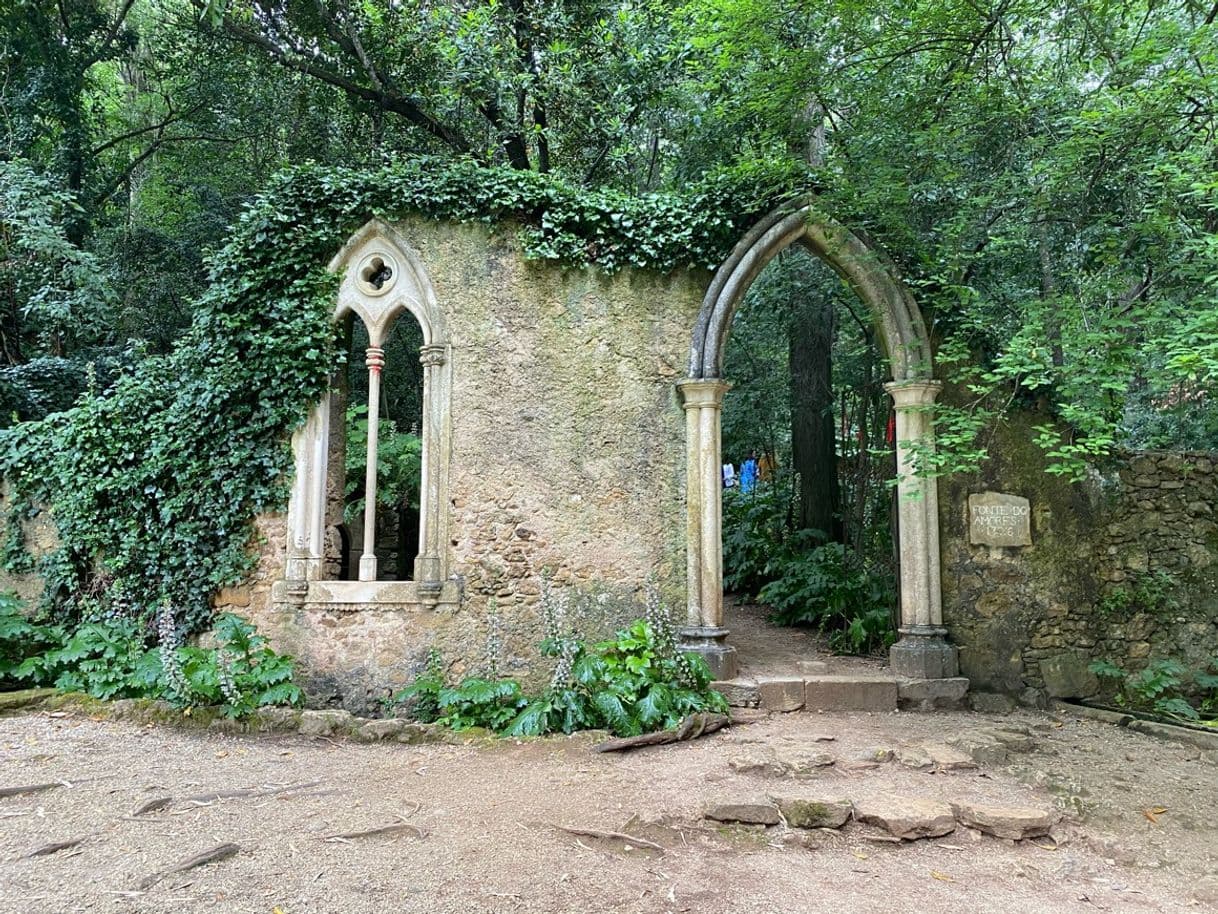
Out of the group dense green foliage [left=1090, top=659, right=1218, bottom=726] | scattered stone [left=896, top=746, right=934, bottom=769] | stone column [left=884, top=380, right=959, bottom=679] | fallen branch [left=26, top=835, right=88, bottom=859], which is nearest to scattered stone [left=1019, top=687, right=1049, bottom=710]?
dense green foliage [left=1090, top=659, right=1218, bottom=726]

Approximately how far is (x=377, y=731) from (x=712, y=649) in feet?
8.04

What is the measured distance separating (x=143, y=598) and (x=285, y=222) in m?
3.16

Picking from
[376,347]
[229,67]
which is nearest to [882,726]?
[376,347]

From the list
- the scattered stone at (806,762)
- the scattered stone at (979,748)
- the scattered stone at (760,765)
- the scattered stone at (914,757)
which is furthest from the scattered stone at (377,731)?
the scattered stone at (979,748)

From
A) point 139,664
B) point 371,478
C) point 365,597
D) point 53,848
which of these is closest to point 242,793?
point 53,848

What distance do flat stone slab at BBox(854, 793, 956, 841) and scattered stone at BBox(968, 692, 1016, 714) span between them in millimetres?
2496

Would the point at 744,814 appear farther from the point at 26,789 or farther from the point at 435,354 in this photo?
the point at 435,354

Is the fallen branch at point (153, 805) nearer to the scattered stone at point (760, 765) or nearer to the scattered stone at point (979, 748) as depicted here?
the scattered stone at point (760, 765)

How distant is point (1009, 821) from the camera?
11.1 feet

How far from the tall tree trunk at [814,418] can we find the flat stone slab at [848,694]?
10.8 ft

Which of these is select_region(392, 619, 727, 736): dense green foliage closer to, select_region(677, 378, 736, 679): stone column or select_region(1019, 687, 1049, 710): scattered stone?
select_region(677, 378, 736, 679): stone column

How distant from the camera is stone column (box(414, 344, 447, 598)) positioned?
566 cm

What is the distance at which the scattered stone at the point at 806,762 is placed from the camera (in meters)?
4.05

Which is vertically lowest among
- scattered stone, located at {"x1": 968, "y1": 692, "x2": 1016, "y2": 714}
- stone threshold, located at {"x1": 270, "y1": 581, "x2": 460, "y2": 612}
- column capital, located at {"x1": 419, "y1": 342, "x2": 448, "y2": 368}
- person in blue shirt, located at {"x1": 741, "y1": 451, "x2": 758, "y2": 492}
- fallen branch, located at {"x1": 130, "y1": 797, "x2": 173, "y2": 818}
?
scattered stone, located at {"x1": 968, "y1": 692, "x2": 1016, "y2": 714}
